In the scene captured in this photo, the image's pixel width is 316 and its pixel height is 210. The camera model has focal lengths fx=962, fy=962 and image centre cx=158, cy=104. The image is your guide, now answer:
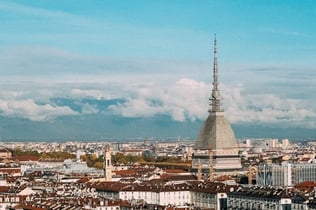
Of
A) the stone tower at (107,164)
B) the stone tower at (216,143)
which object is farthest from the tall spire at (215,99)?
the stone tower at (107,164)

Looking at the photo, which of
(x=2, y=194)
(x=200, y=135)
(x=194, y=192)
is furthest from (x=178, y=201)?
(x=200, y=135)

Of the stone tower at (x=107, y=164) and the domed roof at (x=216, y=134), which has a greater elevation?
the domed roof at (x=216, y=134)

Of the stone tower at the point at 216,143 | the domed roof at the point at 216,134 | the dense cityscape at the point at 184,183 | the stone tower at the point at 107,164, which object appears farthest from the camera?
the domed roof at the point at 216,134

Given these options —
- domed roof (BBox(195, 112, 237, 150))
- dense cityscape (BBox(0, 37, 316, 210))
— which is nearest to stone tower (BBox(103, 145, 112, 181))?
dense cityscape (BBox(0, 37, 316, 210))

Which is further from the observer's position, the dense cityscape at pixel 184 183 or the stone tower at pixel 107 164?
the stone tower at pixel 107 164

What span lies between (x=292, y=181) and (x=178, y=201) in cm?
1669

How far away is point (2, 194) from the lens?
Answer: 183ft

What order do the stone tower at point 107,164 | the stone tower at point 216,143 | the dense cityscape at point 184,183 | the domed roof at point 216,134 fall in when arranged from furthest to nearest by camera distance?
1. the domed roof at point 216,134
2. the stone tower at point 216,143
3. the stone tower at point 107,164
4. the dense cityscape at point 184,183

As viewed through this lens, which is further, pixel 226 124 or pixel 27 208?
pixel 226 124

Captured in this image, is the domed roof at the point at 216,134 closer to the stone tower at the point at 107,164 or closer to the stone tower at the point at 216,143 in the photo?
the stone tower at the point at 216,143

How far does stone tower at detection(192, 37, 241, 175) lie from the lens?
81.6 meters

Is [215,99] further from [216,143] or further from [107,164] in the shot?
[107,164]

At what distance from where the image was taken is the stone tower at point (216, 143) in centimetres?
8156

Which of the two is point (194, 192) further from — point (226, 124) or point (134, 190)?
point (226, 124)
